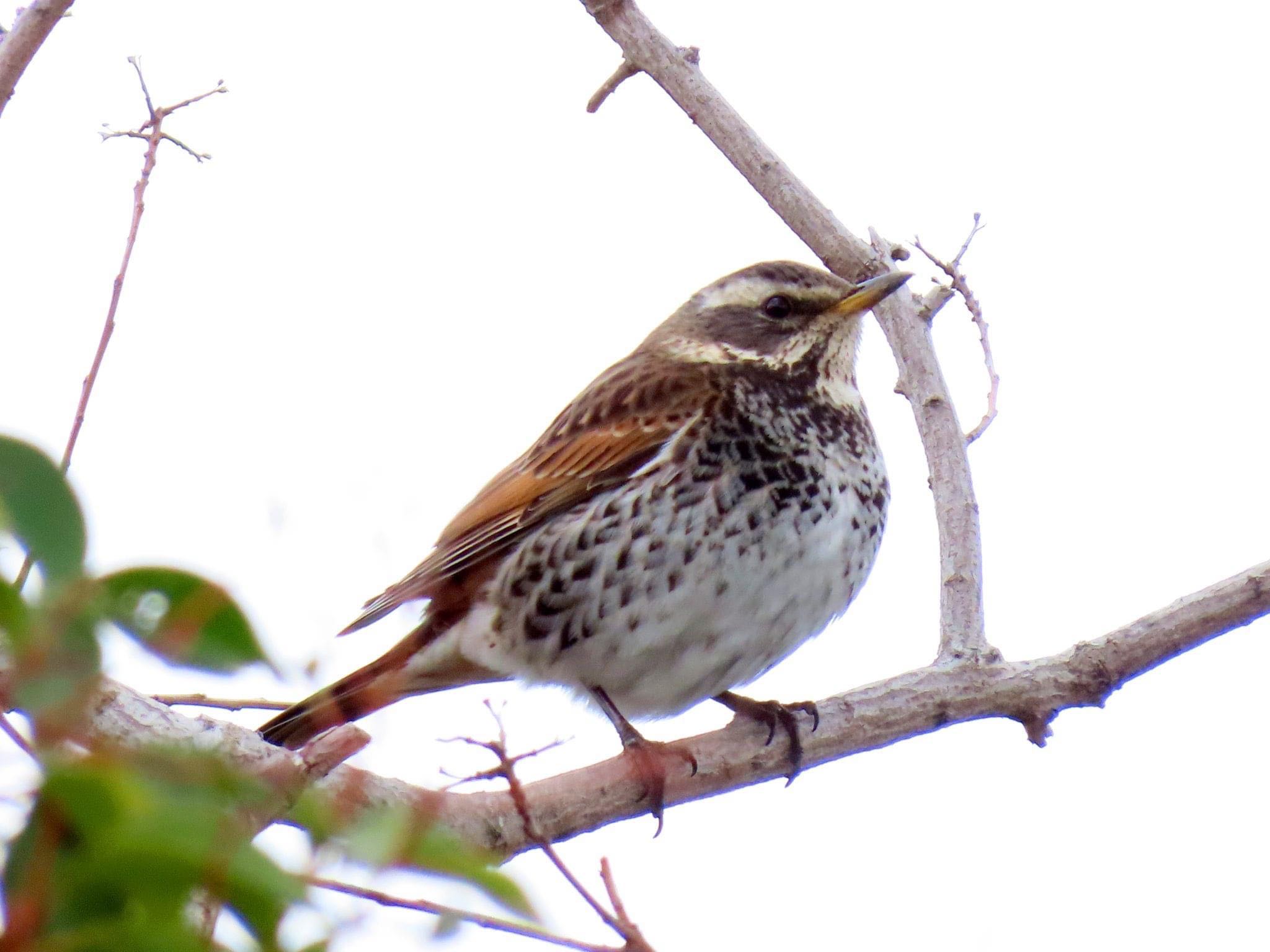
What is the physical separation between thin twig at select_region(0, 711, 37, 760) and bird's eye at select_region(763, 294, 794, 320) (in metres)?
5.32

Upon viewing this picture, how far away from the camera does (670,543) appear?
5711 mm

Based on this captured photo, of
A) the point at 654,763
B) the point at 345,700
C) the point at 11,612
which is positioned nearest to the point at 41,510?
the point at 11,612

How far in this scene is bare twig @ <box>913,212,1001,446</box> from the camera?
6.12 meters

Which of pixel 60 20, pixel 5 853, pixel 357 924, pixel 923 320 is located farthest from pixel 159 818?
pixel 923 320

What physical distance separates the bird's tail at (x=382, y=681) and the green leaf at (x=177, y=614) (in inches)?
157

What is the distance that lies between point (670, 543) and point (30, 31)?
2738 mm

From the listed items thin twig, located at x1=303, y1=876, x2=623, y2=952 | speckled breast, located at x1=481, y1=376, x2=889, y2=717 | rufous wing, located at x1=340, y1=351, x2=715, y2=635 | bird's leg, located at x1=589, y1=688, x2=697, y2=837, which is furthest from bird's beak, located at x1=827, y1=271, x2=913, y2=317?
thin twig, located at x1=303, y1=876, x2=623, y2=952

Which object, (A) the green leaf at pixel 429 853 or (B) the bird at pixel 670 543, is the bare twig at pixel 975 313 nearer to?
(B) the bird at pixel 670 543

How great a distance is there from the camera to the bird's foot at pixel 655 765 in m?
5.10

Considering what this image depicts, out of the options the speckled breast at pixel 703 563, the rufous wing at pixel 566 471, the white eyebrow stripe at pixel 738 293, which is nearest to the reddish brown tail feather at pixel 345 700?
the rufous wing at pixel 566 471

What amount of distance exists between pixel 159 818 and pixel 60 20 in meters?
3.50

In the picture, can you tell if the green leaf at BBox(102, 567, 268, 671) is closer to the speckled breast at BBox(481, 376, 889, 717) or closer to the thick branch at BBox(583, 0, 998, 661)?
the speckled breast at BBox(481, 376, 889, 717)

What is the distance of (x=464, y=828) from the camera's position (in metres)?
4.32

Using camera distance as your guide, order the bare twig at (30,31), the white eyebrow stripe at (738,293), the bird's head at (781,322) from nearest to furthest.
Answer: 1. the bare twig at (30,31)
2. the bird's head at (781,322)
3. the white eyebrow stripe at (738,293)
